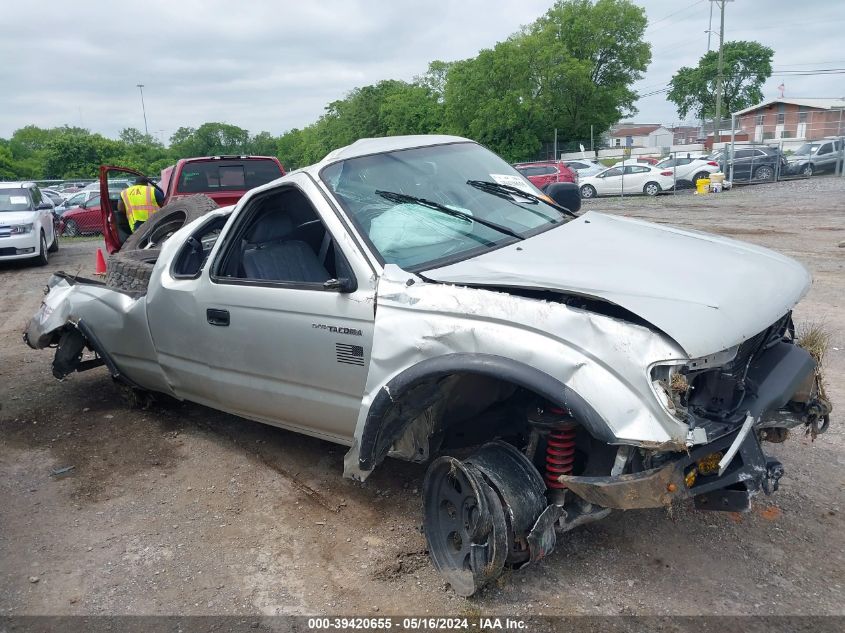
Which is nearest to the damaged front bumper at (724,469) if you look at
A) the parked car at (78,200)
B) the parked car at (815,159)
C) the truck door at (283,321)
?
the truck door at (283,321)

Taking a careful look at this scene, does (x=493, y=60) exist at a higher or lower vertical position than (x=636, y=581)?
higher

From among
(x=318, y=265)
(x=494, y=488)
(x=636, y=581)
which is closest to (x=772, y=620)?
(x=636, y=581)

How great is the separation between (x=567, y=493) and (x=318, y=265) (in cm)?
195

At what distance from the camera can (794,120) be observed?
5584cm

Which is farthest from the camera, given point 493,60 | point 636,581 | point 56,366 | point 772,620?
point 493,60

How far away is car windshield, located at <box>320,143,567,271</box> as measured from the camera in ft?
11.6

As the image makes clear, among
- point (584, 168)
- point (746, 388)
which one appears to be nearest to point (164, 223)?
point (746, 388)

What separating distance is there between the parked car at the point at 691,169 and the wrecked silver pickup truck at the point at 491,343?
24.9 m

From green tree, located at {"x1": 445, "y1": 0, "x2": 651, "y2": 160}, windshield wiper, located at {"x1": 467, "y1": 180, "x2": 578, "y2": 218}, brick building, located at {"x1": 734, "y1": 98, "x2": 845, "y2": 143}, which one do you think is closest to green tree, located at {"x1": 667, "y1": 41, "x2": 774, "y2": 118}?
brick building, located at {"x1": 734, "y1": 98, "x2": 845, "y2": 143}

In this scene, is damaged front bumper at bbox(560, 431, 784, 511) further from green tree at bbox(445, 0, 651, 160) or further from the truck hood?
green tree at bbox(445, 0, 651, 160)

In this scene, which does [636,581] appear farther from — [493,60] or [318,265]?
[493,60]

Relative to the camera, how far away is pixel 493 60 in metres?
49.8

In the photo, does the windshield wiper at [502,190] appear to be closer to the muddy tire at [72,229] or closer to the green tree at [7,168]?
the muddy tire at [72,229]

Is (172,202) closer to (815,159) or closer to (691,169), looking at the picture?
(691,169)
